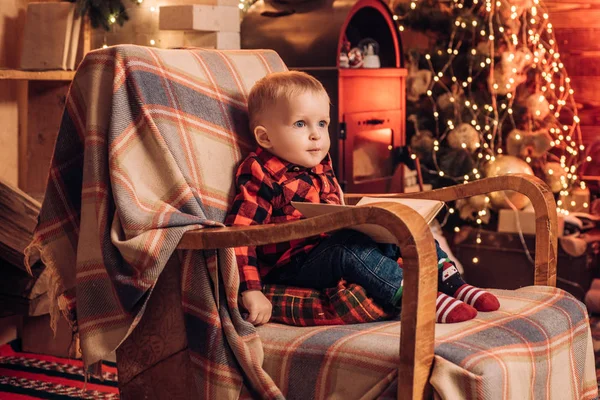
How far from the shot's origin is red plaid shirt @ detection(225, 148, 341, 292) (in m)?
1.88

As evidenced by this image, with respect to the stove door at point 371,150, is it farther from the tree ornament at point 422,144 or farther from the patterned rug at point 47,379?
the patterned rug at point 47,379

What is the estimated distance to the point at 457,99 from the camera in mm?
4105

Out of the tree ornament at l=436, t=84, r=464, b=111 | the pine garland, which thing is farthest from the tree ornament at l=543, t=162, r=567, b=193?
the pine garland

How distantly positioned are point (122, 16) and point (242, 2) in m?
0.56

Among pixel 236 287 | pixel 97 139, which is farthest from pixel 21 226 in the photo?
pixel 236 287

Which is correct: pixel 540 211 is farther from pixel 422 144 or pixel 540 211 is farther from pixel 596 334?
pixel 422 144

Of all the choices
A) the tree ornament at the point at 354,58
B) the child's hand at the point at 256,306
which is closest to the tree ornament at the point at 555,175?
the tree ornament at the point at 354,58

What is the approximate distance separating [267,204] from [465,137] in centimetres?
219

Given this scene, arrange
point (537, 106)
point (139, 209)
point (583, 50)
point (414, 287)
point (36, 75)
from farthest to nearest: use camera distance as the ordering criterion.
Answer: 1. point (583, 50)
2. point (537, 106)
3. point (36, 75)
4. point (139, 209)
5. point (414, 287)

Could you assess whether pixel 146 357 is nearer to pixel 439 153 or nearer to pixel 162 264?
pixel 162 264

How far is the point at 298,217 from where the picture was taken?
6.54ft

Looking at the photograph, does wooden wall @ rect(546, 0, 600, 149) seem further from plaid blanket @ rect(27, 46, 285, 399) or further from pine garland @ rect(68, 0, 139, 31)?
plaid blanket @ rect(27, 46, 285, 399)

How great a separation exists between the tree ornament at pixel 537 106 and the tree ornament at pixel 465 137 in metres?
0.28

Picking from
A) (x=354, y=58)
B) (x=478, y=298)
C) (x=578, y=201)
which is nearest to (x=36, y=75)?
(x=354, y=58)
